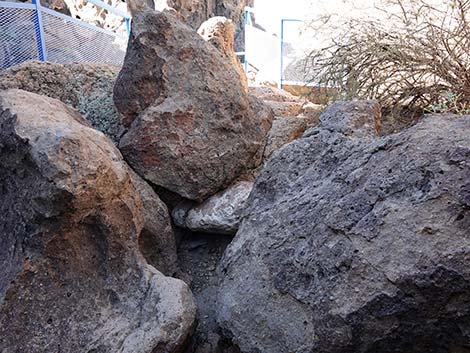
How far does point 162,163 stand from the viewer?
229 cm

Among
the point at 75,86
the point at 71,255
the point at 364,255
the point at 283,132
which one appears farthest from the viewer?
the point at 75,86

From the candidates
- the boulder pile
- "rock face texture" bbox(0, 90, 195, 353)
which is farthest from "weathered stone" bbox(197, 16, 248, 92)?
"rock face texture" bbox(0, 90, 195, 353)

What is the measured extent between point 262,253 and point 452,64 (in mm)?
1823

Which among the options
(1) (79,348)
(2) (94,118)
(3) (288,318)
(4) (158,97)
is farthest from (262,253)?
(2) (94,118)

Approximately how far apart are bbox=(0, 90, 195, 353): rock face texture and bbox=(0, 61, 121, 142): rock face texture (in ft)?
2.65

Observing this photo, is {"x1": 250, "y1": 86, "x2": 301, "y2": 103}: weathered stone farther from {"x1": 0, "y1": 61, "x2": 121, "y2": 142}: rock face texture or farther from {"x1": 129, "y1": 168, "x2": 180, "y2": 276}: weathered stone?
{"x1": 129, "y1": 168, "x2": 180, "y2": 276}: weathered stone

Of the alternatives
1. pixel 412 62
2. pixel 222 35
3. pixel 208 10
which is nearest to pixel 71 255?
pixel 412 62

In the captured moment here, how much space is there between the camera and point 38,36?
14.3ft

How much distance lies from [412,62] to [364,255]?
1.78m

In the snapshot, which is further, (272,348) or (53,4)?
(53,4)

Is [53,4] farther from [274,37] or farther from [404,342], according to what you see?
[404,342]

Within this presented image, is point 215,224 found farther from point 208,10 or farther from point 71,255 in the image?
point 208,10

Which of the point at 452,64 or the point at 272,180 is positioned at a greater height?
the point at 452,64

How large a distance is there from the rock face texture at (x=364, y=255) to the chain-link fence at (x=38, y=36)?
3.41 m
